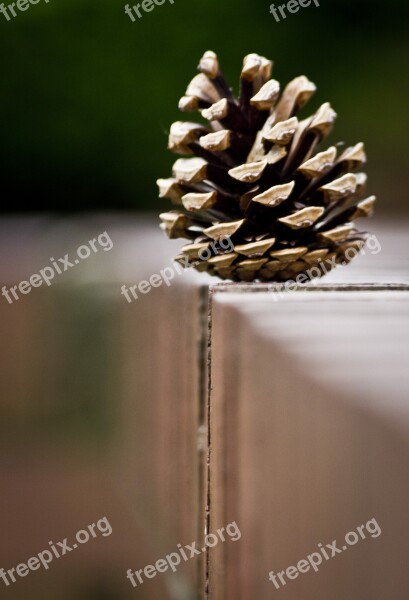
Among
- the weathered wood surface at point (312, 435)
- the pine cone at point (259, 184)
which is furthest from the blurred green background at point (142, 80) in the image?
the weathered wood surface at point (312, 435)

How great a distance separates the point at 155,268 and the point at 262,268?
147 mm

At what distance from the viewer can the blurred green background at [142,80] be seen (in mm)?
604

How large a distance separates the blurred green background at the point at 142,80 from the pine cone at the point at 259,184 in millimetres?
282

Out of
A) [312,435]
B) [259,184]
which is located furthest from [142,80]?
[312,435]

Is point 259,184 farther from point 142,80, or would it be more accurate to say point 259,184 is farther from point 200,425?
point 142,80

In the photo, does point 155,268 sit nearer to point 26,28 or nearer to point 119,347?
point 119,347

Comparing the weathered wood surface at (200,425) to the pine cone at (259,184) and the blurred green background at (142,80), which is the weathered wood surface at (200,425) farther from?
the blurred green background at (142,80)

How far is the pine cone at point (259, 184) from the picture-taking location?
33cm

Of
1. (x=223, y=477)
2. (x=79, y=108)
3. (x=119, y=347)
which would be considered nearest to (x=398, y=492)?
(x=223, y=477)

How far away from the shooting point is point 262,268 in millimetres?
342

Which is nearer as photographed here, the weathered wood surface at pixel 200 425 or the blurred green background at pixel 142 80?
the weathered wood surface at pixel 200 425

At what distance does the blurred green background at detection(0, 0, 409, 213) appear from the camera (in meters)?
0.60

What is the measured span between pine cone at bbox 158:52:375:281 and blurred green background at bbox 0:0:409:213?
28cm

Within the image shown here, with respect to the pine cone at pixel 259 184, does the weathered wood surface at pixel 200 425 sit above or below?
below
